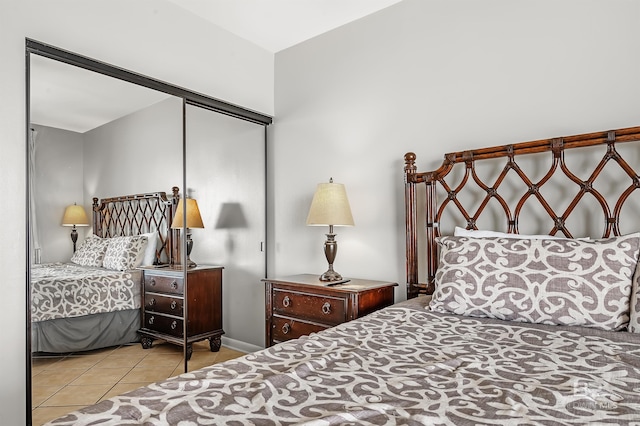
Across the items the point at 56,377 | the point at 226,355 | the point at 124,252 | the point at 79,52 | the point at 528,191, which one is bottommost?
the point at 226,355

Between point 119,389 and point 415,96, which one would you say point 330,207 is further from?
point 119,389

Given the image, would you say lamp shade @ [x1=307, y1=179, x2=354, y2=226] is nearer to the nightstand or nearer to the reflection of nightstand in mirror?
the nightstand

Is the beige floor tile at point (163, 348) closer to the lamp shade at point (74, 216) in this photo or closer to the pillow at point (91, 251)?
the pillow at point (91, 251)

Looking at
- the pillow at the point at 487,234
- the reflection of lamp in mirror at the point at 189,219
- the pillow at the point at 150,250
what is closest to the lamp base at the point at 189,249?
the reflection of lamp in mirror at the point at 189,219

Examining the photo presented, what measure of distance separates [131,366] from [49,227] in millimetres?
955

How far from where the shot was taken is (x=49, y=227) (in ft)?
7.06

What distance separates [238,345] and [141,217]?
129 cm

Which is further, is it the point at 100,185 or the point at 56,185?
the point at 100,185

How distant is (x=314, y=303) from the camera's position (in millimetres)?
2551

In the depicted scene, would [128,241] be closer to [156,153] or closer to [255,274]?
[156,153]

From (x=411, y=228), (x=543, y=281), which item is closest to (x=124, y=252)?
(x=411, y=228)

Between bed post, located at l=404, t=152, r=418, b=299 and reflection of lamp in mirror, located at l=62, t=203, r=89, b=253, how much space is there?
1864mm

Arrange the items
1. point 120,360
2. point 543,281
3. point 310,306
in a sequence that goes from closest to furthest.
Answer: point 543,281, point 120,360, point 310,306

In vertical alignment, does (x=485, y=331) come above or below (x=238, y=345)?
above
